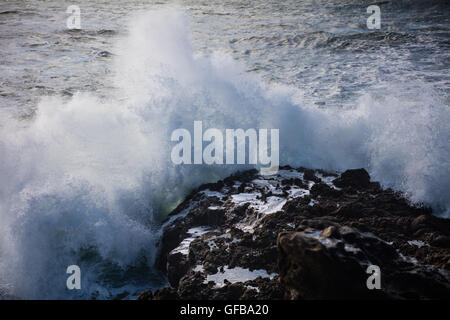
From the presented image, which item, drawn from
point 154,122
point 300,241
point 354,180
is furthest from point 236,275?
point 154,122

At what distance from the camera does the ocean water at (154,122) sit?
6.30m

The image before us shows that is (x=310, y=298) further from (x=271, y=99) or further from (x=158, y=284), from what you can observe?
(x=271, y=99)

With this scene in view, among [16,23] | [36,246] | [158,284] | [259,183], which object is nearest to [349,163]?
[259,183]

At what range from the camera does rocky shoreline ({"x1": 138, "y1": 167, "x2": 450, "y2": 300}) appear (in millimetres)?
3883

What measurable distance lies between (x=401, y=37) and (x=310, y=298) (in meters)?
14.8

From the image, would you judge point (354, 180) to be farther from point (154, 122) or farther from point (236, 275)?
point (154, 122)

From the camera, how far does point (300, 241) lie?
389 centimetres

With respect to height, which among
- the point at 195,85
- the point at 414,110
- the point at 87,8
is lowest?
the point at 414,110

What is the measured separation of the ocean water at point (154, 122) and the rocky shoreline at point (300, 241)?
2.01 ft

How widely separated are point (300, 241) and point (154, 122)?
559 centimetres

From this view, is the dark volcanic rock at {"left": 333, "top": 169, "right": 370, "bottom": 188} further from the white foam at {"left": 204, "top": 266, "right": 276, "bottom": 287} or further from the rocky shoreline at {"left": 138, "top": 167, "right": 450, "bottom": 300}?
the white foam at {"left": 204, "top": 266, "right": 276, "bottom": 287}

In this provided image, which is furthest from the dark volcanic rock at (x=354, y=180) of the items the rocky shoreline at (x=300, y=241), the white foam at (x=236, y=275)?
the white foam at (x=236, y=275)

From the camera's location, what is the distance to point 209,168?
8.26m

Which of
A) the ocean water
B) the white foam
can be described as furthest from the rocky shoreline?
the ocean water
